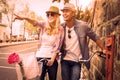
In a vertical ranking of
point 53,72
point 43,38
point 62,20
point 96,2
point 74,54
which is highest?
point 96,2

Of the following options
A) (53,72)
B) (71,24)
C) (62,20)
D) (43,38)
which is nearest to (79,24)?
(71,24)

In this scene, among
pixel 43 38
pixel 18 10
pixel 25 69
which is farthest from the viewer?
pixel 18 10

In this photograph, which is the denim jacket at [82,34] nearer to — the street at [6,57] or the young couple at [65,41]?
the young couple at [65,41]

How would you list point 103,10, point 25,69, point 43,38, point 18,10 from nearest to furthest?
point 25,69, point 43,38, point 103,10, point 18,10

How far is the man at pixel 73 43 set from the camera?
2.55m

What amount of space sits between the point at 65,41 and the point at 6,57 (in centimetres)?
107

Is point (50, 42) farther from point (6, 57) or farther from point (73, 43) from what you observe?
point (6, 57)

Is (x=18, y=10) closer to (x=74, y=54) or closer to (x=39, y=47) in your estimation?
(x=39, y=47)

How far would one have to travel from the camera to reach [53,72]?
8.97ft

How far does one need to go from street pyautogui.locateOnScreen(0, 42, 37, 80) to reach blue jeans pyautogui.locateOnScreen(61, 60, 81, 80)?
0.74 m

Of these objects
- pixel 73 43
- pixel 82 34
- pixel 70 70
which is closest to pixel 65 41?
pixel 73 43

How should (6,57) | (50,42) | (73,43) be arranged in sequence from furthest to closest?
(6,57), (50,42), (73,43)

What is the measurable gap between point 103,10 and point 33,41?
Result: 992 millimetres

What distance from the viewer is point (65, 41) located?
2.58 metres
